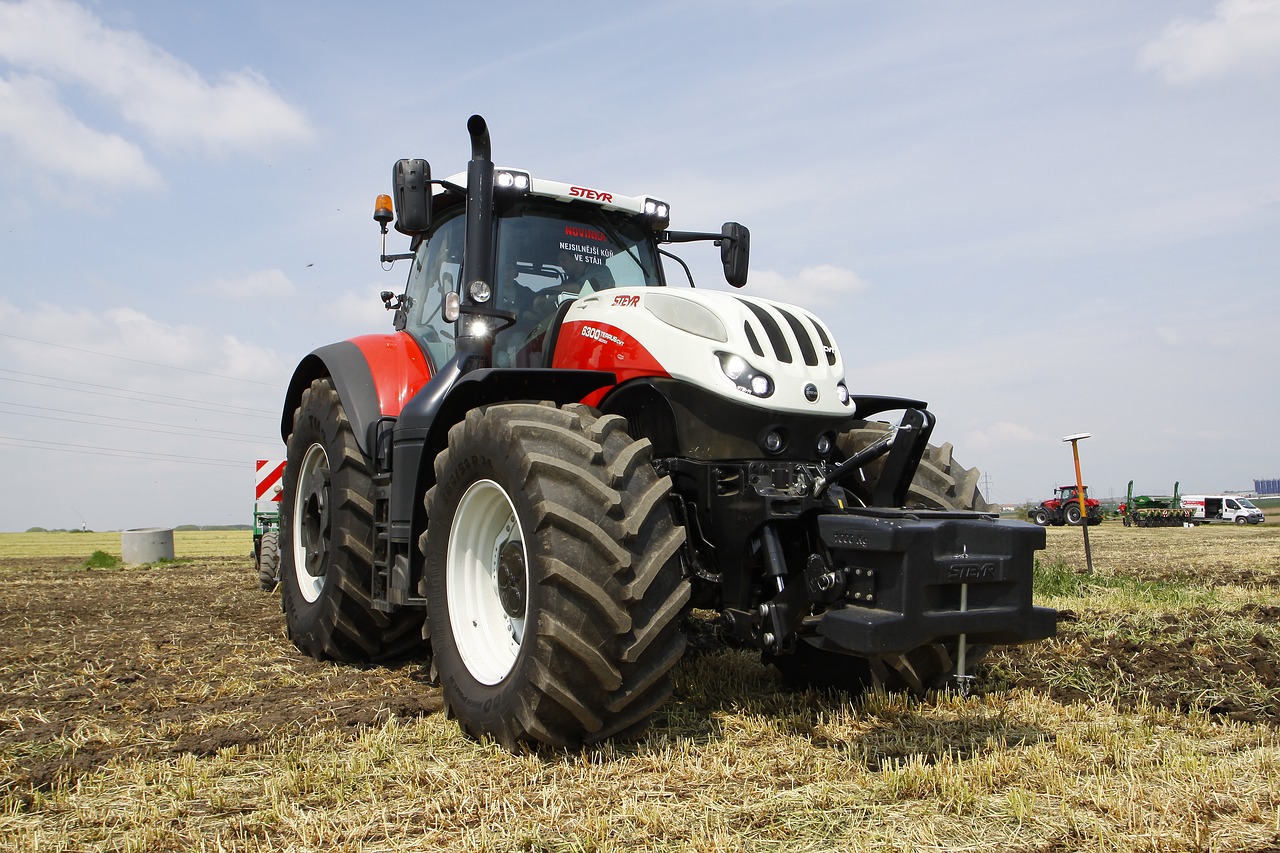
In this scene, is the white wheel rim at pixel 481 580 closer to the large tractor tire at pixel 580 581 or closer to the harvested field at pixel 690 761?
the large tractor tire at pixel 580 581

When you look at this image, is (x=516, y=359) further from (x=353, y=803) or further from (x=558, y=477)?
(x=353, y=803)

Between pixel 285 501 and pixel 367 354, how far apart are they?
142cm

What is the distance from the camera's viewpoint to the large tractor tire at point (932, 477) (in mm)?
4809

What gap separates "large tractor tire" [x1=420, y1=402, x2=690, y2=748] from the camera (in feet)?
11.9

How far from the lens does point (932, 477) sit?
505 centimetres

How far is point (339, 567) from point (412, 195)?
222 cm

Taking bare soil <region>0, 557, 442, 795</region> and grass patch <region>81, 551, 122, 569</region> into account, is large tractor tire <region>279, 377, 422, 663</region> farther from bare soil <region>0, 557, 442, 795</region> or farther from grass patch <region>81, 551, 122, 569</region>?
grass patch <region>81, 551, 122, 569</region>

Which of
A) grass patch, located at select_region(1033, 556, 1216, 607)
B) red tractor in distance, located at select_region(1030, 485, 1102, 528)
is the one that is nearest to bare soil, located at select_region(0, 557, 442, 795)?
grass patch, located at select_region(1033, 556, 1216, 607)

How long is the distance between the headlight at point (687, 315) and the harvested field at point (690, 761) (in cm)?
172

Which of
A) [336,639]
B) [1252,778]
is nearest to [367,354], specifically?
[336,639]

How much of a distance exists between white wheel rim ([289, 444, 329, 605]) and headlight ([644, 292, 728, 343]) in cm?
285

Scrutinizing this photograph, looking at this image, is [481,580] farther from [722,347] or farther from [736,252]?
[736,252]

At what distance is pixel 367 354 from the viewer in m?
6.14

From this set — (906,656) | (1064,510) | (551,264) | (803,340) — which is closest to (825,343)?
(803,340)
